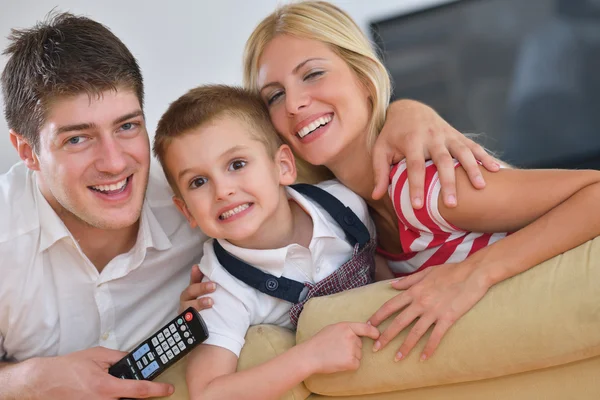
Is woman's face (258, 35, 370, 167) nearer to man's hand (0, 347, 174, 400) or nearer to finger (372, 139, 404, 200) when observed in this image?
finger (372, 139, 404, 200)

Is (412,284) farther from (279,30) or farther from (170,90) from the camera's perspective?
(170,90)

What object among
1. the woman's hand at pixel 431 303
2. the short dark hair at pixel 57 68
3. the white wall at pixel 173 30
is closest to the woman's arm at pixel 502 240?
the woman's hand at pixel 431 303

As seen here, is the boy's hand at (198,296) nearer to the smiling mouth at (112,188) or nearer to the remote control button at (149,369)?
the remote control button at (149,369)

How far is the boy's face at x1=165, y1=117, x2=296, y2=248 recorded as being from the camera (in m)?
1.20

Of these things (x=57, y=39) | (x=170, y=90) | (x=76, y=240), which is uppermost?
(x=57, y=39)

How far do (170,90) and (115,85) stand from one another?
4.07 ft

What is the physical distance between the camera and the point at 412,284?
107 centimetres

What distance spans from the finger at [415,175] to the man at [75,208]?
20.2 inches

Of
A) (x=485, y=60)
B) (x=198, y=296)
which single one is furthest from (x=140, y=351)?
(x=485, y=60)

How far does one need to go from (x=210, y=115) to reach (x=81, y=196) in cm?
29

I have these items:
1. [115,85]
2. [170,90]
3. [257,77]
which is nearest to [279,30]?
[257,77]

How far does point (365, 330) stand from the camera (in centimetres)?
103

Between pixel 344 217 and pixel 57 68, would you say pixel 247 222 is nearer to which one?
pixel 344 217

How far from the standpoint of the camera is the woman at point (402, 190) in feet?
3.27
